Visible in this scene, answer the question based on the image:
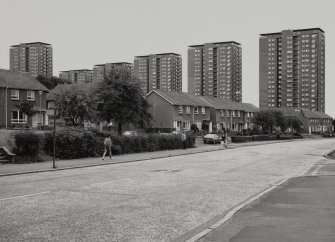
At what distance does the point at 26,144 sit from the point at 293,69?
149522mm

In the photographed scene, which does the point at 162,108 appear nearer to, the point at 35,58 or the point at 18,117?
the point at 18,117

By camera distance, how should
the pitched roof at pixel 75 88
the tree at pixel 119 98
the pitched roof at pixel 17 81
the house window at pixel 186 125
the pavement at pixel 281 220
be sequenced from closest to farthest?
the pavement at pixel 281 220
the tree at pixel 119 98
the pitched roof at pixel 75 88
the pitched roof at pixel 17 81
the house window at pixel 186 125

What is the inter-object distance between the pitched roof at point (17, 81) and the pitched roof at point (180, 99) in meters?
23.3

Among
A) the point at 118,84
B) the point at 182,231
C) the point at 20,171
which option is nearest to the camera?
the point at 182,231

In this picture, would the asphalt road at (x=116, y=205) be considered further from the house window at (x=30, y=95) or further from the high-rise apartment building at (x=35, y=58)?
the high-rise apartment building at (x=35, y=58)

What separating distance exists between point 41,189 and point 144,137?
992 inches

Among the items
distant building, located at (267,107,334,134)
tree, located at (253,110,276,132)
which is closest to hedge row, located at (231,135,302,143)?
tree, located at (253,110,276,132)

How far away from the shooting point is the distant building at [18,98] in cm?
5603

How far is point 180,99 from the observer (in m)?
81.2

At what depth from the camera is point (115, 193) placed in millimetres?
13109

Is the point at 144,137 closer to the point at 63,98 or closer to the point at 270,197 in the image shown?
the point at 63,98

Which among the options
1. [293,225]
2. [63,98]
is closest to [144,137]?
[63,98]

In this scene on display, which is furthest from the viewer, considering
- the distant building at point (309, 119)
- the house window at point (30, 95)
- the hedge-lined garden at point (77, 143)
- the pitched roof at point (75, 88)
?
the distant building at point (309, 119)

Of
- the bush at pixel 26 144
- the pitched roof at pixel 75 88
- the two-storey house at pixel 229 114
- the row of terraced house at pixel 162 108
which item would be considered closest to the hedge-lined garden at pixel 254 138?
the row of terraced house at pixel 162 108
